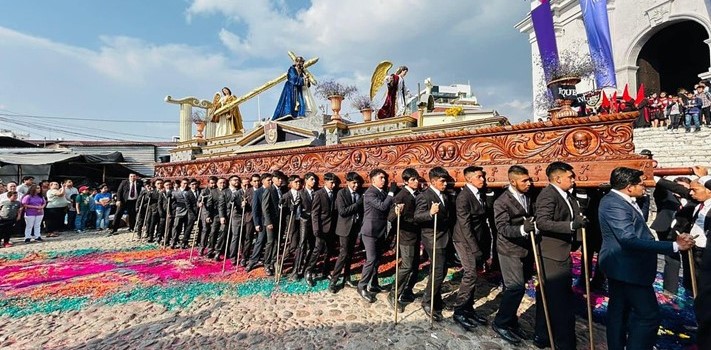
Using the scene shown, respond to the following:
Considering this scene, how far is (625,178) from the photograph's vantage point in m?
2.93

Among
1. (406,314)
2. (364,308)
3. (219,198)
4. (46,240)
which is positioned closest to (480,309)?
(406,314)

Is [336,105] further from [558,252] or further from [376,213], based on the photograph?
[558,252]

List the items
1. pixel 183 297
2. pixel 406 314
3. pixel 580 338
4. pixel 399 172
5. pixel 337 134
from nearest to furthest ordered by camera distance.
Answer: pixel 580 338 → pixel 406 314 → pixel 183 297 → pixel 399 172 → pixel 337 134

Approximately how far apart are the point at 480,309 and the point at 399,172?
229 cm

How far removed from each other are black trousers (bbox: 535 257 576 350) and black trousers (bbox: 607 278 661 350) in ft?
1.01

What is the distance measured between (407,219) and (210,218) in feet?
17.7

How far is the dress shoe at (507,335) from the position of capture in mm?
Result: 3389

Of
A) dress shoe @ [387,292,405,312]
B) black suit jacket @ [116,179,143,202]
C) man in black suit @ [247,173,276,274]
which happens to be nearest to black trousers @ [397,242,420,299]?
dress shoe @ [387,292,405,312]

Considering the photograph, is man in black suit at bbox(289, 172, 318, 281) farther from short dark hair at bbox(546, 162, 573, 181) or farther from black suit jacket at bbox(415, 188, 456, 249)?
short dark hair at bbox(546, 162, 573, 181)

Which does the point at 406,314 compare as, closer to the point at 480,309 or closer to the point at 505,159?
the point at 480,309

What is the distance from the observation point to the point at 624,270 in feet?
9.24

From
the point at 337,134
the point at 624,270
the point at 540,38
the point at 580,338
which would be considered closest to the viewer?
the point at 624,270

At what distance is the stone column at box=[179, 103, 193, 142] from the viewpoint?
47.6 ft

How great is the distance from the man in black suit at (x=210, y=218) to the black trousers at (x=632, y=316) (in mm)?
6899
